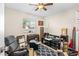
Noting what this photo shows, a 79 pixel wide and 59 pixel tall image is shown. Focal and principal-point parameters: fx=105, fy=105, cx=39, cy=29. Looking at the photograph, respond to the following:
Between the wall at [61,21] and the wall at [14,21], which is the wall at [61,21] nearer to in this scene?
the wall at [61,21]

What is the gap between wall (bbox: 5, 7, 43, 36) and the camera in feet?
2.98

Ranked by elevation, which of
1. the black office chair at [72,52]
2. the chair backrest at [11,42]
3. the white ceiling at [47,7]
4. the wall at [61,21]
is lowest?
the black office chair at [72,52]

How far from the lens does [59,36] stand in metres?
0.93

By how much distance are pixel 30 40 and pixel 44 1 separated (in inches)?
14.3

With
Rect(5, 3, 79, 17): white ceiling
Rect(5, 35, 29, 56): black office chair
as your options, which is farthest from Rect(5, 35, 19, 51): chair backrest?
Rect(5, 3, 79, 17): white ceiling

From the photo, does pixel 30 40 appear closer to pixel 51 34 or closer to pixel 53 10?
pixel 51 34

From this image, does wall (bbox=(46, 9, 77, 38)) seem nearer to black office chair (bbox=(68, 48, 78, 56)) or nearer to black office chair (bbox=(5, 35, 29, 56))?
black office chair (bbox=(68, 48, 78, 56))

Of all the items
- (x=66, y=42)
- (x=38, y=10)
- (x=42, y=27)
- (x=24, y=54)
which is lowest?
(x=24, y=54)

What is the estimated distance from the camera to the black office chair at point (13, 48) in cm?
90

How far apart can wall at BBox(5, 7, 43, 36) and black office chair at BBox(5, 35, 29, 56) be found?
1.8 inches

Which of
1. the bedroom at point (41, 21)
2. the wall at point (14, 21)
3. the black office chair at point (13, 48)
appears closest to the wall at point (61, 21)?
the bedroom at point (41, 21)

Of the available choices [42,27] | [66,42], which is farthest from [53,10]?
[66,42]

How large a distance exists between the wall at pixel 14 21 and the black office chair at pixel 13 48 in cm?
5

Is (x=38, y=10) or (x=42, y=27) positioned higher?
(x=38, y=10)
